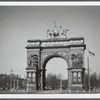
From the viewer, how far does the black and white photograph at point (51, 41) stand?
11.6m

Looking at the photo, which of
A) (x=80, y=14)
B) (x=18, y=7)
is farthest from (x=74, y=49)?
(x=18, y=7)

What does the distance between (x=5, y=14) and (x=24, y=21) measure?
722 mm

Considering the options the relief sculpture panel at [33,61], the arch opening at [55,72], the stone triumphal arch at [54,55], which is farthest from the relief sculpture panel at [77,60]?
the relief sculpture panel at [33,61]

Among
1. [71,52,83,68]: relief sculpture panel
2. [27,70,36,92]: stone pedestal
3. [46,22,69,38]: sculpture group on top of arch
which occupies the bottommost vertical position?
[27,70,36,92]: stone pedestal

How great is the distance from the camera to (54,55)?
13.9 metres

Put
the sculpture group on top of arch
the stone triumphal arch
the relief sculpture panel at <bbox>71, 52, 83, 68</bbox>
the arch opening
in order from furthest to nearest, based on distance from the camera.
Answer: the relief sculpture panel at <bbox>71, 52, 83, 68</bbox> → the stone triumphal arch → the arch opening → the sculpture group on top of arch

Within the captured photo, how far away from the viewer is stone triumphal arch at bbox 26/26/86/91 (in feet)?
41.6

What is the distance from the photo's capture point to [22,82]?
1241 centimetres

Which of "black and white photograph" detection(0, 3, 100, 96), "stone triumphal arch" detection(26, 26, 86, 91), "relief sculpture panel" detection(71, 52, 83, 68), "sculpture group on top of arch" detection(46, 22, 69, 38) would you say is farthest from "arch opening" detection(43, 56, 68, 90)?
"sculpture group on top of arch" detection(46, 22, 69, 38)

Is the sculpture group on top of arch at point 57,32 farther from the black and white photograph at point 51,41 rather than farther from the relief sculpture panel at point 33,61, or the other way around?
the relief sculpture panel at point 33,61

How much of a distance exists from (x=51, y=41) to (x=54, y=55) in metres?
0.85

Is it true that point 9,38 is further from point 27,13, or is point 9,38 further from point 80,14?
point 80,14

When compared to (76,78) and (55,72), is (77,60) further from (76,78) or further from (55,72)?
(55,72)

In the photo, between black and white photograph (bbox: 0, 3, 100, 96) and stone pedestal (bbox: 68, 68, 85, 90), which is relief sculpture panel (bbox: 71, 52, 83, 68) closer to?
black and white photograph (bbox: 0, 3, 100, 96)
